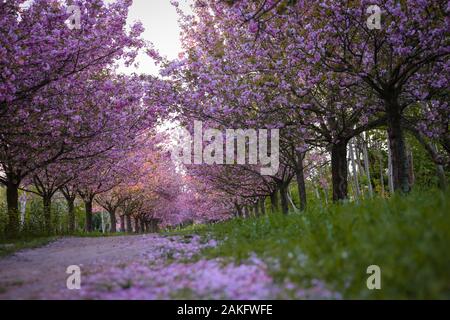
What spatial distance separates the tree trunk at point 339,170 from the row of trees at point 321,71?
4 cm

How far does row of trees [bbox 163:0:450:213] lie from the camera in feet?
33.9

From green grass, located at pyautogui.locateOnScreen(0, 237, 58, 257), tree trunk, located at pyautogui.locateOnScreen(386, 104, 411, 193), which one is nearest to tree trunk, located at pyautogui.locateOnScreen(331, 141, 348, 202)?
tree trunk, located at pyautogui.locateOnScreen(386, 104, 411, 193)

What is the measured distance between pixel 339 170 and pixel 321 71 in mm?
4904

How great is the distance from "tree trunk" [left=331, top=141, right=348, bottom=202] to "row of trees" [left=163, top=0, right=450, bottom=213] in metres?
0.04

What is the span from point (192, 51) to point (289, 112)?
14.6 feet

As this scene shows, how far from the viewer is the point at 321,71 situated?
12086mm

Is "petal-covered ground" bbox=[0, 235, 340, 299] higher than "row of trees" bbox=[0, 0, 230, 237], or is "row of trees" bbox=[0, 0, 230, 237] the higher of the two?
"row of trees" bbox=[0, 0, 230, 237]

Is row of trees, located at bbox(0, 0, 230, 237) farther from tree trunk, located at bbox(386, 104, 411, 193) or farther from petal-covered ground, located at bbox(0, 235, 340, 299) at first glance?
tree trunk, located at bbox(386, 104, 411, 193)

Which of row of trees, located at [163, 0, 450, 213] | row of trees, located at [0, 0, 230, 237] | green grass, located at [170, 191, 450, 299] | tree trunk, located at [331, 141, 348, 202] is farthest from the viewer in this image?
tree trunk, located at [331, 141, 348, 202]

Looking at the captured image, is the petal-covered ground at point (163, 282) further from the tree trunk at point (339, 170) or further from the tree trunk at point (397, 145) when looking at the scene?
the tree trunk at point (339, 170)

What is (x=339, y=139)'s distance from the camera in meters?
15.6

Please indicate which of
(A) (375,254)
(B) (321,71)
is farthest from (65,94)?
(A) (375,254)

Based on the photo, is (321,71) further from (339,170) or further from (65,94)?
(65,94)
